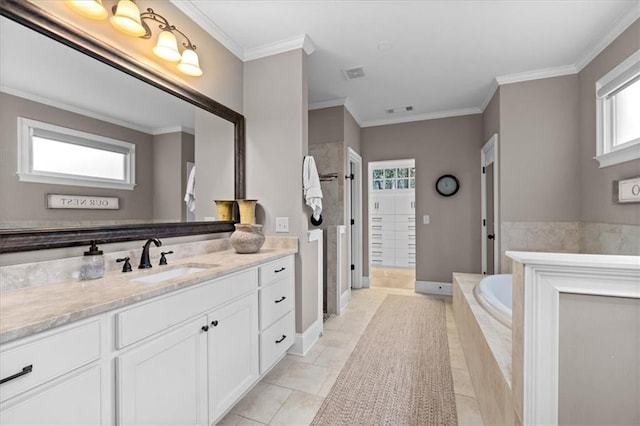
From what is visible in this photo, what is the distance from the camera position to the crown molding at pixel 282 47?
7.44 ft

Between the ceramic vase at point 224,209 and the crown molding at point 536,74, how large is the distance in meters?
3.13

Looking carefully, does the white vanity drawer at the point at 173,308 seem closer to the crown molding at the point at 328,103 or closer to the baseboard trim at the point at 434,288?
the crown molding at the point at 328,103

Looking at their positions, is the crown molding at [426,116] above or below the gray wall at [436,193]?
above

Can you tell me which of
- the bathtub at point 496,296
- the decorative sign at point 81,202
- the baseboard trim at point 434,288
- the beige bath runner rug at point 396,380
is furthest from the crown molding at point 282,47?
the baseboard trim at point 434,288

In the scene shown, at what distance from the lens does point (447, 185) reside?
4004mm

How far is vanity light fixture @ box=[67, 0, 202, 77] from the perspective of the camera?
4.71 feet

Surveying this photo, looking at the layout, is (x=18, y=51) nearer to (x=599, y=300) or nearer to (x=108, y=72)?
(x=108, y=72)

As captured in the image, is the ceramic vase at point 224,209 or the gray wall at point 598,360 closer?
the gray wall at point 598,360

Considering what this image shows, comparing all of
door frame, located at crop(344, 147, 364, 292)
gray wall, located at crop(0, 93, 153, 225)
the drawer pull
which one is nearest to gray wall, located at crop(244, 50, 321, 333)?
gray wall, located at crop(0, 93, 153, 225)

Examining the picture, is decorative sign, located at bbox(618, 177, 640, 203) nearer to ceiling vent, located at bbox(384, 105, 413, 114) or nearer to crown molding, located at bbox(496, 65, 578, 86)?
crown molding, located at bbox(496, 65, 578, 86)

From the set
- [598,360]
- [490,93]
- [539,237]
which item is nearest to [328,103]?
[490,93]

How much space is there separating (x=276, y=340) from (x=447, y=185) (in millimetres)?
3261

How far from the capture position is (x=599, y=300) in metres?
0.82

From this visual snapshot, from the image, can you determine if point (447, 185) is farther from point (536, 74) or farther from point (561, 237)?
point (536, 74)
